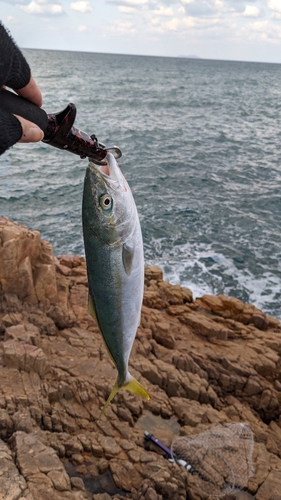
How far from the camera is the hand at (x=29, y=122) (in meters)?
2.74

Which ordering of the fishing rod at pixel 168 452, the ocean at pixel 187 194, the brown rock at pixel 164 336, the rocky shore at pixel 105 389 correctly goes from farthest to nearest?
the ocean at pixel 187 194, the brown rock at pixel 164 336, the fishing rod at pixel 168 452, the rocky shore at pixel 105 389

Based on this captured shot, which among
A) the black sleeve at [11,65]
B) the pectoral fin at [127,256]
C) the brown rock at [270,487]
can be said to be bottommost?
the brown rock at [270,487]

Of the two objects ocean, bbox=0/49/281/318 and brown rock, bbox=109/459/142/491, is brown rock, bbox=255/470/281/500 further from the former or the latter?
ocean, bbox=0/49/281/318

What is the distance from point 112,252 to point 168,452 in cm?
418

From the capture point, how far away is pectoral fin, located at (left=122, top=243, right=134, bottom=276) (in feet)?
9.73

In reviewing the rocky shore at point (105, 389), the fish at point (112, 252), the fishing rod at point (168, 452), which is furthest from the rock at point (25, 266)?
the fish at point (112, 252)

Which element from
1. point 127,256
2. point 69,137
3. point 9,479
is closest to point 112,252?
point 127,256

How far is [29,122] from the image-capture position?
9.12 feet

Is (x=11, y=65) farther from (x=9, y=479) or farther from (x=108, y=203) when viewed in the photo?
(x=9, y=479)

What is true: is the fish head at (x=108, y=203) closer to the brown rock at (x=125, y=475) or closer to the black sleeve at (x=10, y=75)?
the black sleeve at (x=10, y=75)

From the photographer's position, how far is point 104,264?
3.06 m

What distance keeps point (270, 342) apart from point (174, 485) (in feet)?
16.0

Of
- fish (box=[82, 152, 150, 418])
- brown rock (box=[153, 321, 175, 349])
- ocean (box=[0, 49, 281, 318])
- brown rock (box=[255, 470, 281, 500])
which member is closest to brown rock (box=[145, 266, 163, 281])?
ocean (box=[0, 49, 281, 318])

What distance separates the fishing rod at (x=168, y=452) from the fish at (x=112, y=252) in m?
3.17
